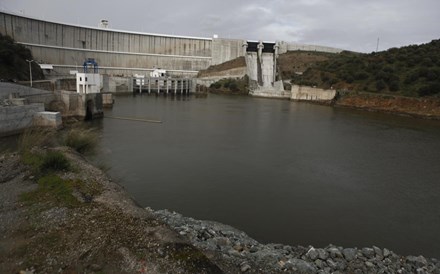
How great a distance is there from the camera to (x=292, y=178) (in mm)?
12781

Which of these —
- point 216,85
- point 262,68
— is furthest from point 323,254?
point 262,68

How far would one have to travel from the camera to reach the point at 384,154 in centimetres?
1753

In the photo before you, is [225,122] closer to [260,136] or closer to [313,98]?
[260,136]

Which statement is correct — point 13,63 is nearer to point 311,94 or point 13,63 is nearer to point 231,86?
point 231,86

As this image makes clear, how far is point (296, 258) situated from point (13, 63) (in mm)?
35568

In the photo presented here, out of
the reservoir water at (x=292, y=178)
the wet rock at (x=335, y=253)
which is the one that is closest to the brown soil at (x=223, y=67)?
the reservoir water at (x=292, y=178)

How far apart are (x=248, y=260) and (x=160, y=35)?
65.8m

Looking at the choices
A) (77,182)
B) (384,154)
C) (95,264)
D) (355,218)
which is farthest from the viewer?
(384,154)

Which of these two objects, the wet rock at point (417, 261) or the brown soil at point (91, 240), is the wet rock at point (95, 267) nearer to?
the brown soil at point (91, 240)

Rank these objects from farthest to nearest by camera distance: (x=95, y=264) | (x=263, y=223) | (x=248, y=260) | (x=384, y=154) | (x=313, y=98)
Answer: 1. (x=313, y=98)
2. (x=384, y=154)
3. (x=263, y=223)
4. (x=248, y=260)
5. (x=95, y=264)

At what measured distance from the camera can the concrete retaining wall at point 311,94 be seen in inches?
1672

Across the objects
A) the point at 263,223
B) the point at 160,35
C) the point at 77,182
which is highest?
the point at 160,35

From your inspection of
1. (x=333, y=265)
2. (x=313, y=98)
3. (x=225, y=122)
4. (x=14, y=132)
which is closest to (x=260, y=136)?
(x=225, y=122)

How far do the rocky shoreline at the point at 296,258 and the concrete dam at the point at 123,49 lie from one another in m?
45.0
